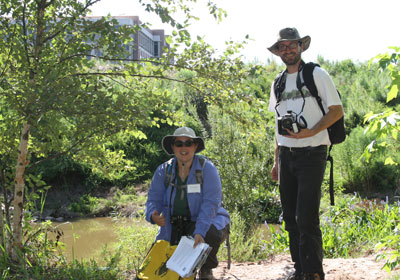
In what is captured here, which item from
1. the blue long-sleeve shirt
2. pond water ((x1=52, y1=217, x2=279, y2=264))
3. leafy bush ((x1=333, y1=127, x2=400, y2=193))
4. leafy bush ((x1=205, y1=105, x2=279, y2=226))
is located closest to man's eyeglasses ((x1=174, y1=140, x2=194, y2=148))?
the blue long-sleeve shirt

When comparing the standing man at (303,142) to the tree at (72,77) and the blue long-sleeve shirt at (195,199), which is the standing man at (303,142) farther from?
the tree at (72,77)

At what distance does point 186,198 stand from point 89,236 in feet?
19.5

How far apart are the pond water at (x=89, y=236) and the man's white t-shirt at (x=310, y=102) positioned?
397 centimetres

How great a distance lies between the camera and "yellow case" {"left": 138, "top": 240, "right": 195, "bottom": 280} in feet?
9.77

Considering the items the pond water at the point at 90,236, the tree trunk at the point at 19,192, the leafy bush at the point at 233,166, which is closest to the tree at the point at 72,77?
the tree trunk at the point at 19,192

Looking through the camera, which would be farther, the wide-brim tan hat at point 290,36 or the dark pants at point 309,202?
the wide-brim tan hat at point 290,36

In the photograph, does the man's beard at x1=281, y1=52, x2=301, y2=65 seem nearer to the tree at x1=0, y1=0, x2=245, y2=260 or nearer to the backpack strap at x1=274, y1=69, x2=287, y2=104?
the backpack strap at x1=274, y1=69, x2=287, y2=104

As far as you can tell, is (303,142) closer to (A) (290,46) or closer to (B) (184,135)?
(A) (290,46)

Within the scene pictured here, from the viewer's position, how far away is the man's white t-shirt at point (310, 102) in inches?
125

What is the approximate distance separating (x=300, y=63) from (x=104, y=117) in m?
1.61

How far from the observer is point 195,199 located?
343cm

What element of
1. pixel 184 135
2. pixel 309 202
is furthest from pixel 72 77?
pixel 309 202

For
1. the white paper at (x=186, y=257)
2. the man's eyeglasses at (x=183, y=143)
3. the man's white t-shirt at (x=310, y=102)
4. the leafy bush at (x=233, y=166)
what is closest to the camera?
the white paper at (x=186, y=257)

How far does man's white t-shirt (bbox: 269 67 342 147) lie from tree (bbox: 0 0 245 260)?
974 mm
